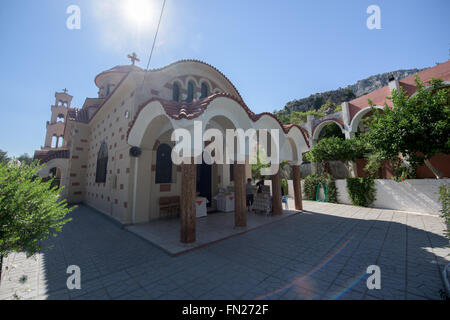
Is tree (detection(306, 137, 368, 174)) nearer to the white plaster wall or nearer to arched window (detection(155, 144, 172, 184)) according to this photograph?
the white plaster wall

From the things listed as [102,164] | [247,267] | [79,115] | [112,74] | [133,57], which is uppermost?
[112,74]

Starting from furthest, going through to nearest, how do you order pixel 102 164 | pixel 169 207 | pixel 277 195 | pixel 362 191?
pixel 362 191
pixel 102 164
pixel 277 195
pixel 169 207

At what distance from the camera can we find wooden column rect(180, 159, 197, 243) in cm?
475

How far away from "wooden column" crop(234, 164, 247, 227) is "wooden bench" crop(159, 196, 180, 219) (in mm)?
2961

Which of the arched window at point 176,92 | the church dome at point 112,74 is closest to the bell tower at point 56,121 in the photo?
the church dome at point 112,74

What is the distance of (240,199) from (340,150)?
10203 millimetres

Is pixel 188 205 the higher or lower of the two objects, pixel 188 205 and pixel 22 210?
the lower

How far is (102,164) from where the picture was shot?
10164 mm

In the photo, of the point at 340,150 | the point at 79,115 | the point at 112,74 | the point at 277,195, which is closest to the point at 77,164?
the point at 79,115

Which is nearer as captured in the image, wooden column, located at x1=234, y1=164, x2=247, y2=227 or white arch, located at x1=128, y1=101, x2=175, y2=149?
white arch, located at x1=128, y1=101, x2=175, y2=149

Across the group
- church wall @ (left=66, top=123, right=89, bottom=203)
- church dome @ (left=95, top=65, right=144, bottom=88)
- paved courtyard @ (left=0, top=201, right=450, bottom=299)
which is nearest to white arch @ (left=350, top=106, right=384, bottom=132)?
paved courtyard @ (left=0, top=201, right=450, bottom=299)

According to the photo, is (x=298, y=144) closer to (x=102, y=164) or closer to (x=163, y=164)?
(x=163, y=164)
